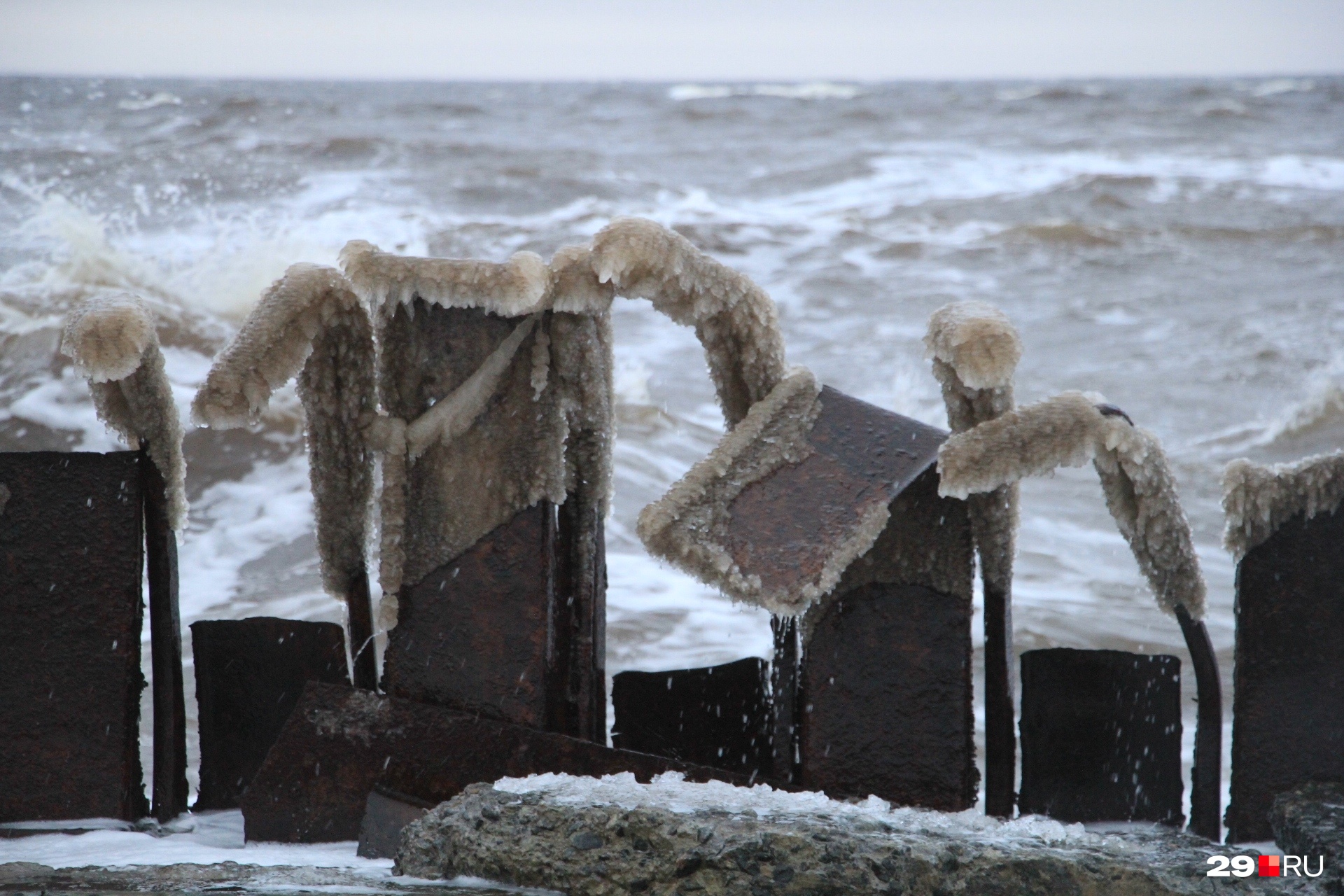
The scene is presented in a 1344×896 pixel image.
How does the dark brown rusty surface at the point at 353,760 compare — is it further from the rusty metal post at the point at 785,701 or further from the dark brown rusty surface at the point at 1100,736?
the dark brown rusty surface at the point at 1100,736

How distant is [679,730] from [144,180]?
1312cm

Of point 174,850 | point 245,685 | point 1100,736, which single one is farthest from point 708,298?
point 174,850

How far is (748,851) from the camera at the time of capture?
5.17 feet

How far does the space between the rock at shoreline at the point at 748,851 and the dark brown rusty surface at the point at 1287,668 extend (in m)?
0.33

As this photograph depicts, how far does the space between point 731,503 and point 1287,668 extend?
1023 millimetres

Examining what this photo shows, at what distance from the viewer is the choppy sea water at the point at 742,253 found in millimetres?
→ 5867

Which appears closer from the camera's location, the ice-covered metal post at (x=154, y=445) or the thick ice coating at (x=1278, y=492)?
the ice-covered metal post at (x=154, y=445)

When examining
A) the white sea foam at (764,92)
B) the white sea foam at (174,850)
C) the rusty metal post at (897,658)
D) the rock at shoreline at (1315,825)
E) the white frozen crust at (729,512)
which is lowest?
the white sea foam at (174,850)

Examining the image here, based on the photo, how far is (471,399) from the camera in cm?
203

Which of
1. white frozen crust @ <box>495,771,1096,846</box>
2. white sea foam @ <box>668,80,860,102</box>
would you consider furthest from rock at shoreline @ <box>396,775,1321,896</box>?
white sea foam @ <box>668,80,860,102</box>

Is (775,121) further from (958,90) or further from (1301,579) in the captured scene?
(1301,579)

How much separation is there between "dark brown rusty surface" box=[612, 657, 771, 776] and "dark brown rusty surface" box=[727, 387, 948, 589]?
45cm

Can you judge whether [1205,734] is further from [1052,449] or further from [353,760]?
[353,760]

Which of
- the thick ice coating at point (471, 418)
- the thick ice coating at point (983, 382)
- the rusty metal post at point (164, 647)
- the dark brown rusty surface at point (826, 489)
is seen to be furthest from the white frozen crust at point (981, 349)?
the rusty metal post at point (164, 647)
